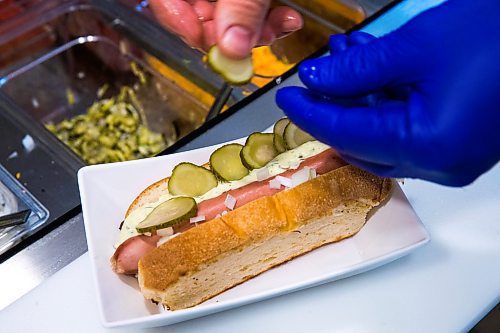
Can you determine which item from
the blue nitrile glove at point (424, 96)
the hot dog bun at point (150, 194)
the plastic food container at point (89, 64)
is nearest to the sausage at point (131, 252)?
the hot dog bun at point (150, 194)

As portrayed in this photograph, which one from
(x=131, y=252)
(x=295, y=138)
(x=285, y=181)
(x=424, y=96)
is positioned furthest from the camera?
(x=295, y=138)

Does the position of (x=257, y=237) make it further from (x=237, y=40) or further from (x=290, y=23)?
(x=290, y=23)

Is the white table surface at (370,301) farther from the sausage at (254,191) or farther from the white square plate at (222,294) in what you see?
the sausage at (254,191)

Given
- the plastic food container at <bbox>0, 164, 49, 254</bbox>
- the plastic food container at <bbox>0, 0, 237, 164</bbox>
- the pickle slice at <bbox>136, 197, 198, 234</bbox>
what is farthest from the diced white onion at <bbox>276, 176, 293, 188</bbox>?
the plastic food container at <bbox>0, 0, 237, 164</bbox>

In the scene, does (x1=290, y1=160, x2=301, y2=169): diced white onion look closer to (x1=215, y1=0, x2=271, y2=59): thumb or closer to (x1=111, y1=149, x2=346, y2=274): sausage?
(x1=111, y1=149, x2=346, y2=274): sausage

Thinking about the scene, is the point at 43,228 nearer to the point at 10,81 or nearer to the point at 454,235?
the point at 10,81

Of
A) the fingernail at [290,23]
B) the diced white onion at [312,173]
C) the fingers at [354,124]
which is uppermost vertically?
the fingers at [354,124]

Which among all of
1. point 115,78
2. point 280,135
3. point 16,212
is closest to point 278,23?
point 280,135
